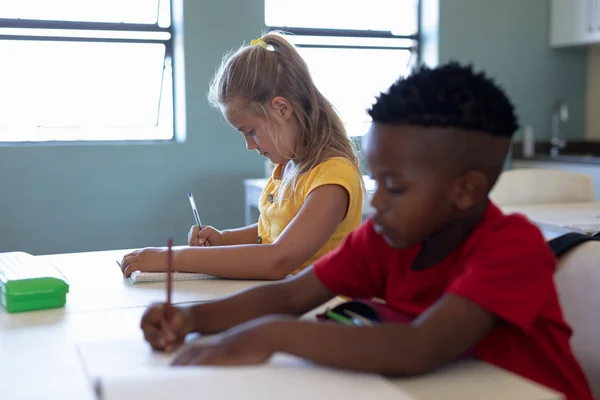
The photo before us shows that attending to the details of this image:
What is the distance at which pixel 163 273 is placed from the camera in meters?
1.39

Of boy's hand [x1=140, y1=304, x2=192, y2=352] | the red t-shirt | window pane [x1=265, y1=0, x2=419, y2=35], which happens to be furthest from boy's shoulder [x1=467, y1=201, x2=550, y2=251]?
window pane [x1=265, y1=0, x2=419, y2=35]

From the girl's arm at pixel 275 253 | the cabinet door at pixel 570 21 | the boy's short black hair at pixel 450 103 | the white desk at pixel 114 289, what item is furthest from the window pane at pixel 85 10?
the boy's short black hair at pixel 450 103

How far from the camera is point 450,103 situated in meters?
0.81

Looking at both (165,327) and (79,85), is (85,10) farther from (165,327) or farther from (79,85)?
(165,327)

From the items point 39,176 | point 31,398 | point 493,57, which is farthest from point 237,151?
point 31,398

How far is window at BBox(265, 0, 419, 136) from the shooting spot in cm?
395

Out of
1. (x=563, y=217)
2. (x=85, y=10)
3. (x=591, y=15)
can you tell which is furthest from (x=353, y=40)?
(x=563, y=217)

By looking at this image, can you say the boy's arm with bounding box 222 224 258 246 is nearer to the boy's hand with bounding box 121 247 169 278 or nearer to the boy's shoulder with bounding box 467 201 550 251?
the boy's hand with bounding box 121 247 169 278

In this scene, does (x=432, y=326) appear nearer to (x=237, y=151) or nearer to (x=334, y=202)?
(x=334, y=202)

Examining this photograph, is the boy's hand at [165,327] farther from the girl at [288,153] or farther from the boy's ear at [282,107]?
the boy's ear at [282,107]

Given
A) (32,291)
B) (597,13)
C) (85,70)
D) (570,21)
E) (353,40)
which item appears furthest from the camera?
(570,21)

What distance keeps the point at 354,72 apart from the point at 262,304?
3.29 m

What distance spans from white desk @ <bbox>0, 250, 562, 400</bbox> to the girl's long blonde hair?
38cm

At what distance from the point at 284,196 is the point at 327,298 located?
61cm
